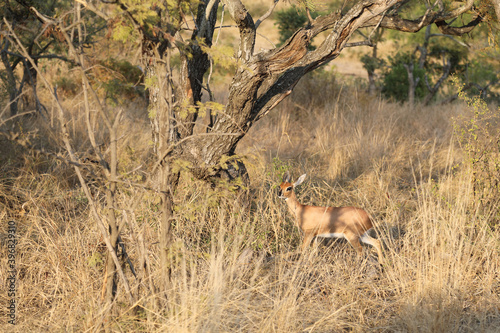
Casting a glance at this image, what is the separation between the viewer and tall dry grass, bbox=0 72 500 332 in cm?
313

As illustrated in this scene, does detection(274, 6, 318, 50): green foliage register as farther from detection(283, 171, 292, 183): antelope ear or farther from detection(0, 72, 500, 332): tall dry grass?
detection(283, 171, 292, 183): antelope ear

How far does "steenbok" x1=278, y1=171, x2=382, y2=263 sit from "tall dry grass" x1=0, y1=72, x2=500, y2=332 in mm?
138

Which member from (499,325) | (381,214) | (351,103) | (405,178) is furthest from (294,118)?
(499,325)

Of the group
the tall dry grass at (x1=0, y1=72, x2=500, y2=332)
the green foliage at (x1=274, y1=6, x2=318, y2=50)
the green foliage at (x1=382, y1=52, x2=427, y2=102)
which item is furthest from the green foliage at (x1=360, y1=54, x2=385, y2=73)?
the tall dry grass at (x1=0, y1=72, x2=500, y2=332)

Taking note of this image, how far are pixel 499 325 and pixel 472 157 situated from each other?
2.02 metres

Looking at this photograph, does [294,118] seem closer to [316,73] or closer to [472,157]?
[316,73]

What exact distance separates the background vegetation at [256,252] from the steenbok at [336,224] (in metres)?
0.15

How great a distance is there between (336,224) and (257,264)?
1.26m

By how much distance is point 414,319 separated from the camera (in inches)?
127

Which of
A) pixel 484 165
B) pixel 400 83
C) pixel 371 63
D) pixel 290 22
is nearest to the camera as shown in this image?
pixel 484 165

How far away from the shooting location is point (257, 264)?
11.6ft

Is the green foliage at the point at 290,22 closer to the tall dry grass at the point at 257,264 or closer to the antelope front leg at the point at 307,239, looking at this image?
the tall dry grass at the point at 257,264

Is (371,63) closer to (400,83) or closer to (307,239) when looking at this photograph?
(400,83)

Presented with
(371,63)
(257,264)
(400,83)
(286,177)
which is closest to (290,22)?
(371,63)
